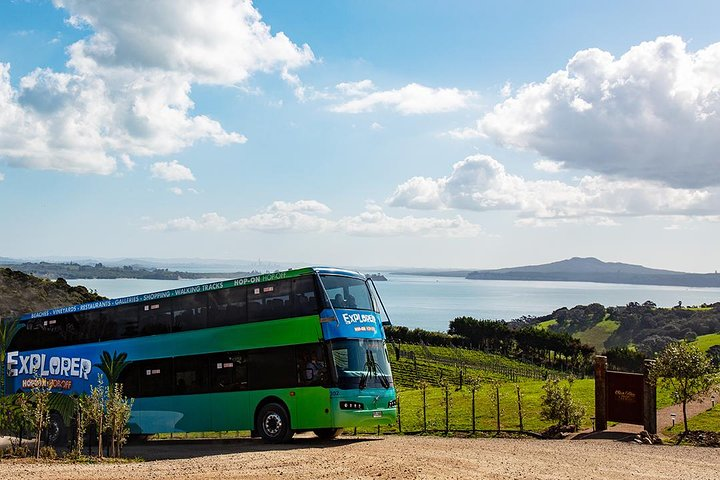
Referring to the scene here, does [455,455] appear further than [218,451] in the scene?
No

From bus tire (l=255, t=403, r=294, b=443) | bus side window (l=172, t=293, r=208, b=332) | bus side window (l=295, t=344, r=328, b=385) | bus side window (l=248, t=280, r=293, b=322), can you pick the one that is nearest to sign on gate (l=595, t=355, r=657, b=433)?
bus side window (l=295, t=344, r=328, b=385)

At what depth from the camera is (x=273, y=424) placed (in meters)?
20.4

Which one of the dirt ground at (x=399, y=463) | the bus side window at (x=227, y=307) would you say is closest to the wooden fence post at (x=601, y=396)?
the dirt ground at (x=399, y=463)

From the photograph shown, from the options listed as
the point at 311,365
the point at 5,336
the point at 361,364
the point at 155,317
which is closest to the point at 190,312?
the point at 155,317

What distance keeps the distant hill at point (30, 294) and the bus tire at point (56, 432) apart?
195 ft

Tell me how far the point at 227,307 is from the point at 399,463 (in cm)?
890

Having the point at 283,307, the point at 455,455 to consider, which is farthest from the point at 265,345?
the point at 455,455

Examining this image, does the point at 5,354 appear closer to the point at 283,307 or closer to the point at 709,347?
the point at 283,307

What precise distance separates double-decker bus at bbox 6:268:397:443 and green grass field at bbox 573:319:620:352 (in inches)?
6507

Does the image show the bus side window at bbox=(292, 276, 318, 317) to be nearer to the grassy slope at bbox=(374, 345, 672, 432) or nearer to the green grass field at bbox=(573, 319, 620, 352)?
the grassy slope at bbox=(374, 345, 672, 432)

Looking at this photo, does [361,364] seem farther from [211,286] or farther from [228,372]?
[211,286]

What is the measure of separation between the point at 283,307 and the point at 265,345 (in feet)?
4.41

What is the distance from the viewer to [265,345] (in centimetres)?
2061

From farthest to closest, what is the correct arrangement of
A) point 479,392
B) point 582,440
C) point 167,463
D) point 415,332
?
point 415,332
point 479,392
point 582,440
point 167,463
